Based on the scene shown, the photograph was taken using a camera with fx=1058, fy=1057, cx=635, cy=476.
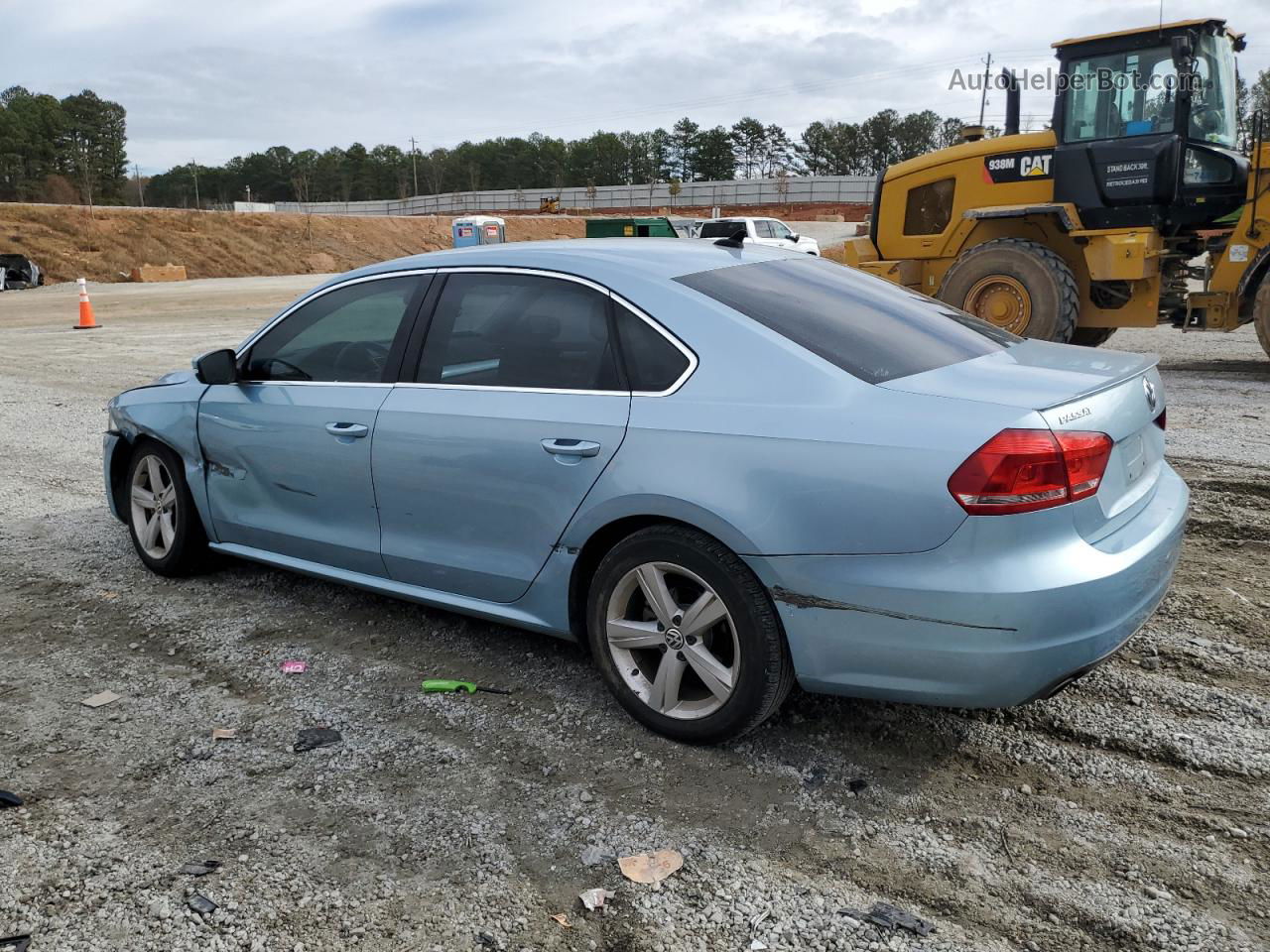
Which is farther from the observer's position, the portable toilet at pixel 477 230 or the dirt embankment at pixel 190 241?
the dirt embankment at pixel 190 241

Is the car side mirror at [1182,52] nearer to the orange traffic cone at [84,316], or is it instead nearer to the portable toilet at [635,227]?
the orange traffic cone at [84,316]

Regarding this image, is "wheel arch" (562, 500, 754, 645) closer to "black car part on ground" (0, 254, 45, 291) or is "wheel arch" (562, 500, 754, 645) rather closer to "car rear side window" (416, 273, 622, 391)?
"car rear side window" (416, 273, 622, 391)

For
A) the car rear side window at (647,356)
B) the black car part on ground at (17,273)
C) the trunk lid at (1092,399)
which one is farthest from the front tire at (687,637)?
the black car part on ground at (17,273)

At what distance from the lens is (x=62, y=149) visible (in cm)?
10488

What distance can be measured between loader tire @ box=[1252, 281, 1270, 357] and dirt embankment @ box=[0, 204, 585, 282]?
41.1 metres

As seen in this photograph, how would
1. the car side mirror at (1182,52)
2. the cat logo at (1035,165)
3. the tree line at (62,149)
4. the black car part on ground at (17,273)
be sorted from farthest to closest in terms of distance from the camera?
the tree line at (62,149) → the black car part on ground at (17,273) → the cat logo at (1035,165) → the car side mirror at (1182,52)

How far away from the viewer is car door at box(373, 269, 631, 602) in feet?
11.7

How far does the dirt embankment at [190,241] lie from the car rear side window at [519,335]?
42.2m

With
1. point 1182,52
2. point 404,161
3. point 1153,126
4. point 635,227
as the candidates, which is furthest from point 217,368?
point 404,161

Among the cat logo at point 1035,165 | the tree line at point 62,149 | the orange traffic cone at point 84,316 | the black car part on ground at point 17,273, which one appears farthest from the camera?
the tree line at point 62,149

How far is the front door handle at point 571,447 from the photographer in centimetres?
346

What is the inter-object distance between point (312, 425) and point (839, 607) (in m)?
2.41

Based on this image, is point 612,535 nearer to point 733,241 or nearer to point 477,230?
point 733,241

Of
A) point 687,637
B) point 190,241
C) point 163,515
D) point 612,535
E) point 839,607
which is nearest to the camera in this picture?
point 839,607
